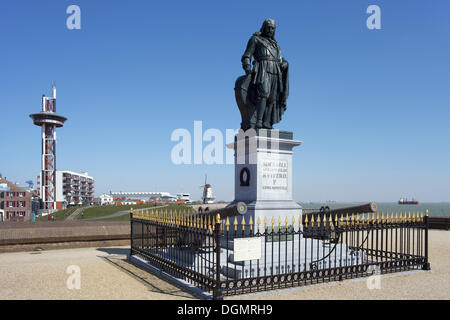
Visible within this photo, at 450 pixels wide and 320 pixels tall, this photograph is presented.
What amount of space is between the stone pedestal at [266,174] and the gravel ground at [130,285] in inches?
111

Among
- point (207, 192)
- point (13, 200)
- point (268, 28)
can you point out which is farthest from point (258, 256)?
point (13, 200)

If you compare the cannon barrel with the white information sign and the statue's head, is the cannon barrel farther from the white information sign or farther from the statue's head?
the statue's head

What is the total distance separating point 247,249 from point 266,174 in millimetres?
3569

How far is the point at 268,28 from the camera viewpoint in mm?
12133

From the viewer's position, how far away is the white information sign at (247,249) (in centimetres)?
760

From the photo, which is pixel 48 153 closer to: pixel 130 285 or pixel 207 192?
pixel 207 192

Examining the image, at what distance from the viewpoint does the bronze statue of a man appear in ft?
38.2

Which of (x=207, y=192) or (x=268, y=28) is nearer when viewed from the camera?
(x=268, y=28)
